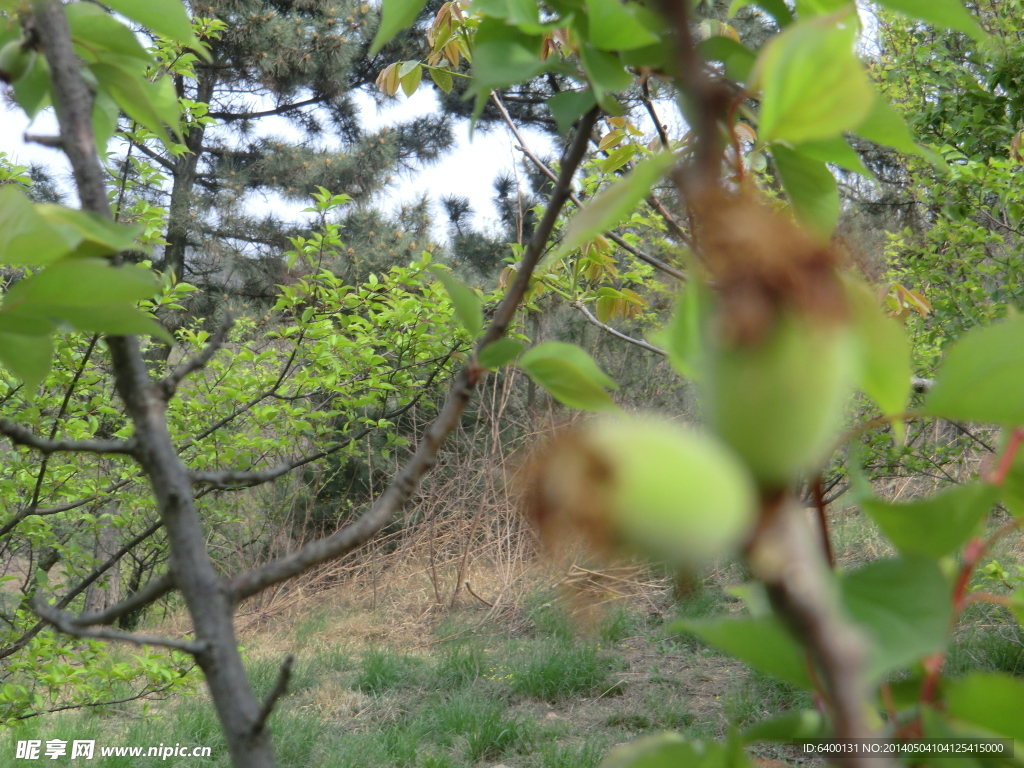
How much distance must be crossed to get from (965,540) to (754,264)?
0.40ft

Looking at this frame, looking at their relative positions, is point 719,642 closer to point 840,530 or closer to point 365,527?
point 365,527

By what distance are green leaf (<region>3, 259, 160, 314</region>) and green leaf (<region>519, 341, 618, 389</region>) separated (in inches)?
5.8

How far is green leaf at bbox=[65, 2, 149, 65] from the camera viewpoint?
1.24ft

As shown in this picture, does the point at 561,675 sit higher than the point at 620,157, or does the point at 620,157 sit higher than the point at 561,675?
the point at 620,157

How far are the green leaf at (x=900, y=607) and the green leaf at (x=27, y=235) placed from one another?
11.7 inches

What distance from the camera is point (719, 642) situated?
0.60 ft

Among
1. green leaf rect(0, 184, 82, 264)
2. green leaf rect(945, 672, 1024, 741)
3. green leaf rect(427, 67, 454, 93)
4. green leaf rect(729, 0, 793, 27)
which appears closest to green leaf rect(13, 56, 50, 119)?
green leaf rect(0, 184, 82, 264)

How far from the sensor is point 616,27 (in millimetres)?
233

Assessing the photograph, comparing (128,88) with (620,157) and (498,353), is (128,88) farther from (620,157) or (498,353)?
(620,157)

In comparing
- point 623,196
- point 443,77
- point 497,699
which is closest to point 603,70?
point 623,196

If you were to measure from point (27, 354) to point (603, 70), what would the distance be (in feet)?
1.03

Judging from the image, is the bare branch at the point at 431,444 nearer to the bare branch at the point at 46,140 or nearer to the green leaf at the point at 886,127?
the green leaf at the point at 886,127

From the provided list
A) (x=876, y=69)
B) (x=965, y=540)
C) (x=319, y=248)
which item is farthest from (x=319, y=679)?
(x=876, y=69)

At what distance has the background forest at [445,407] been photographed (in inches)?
9.2
